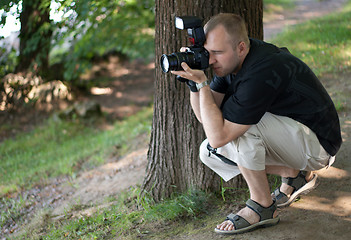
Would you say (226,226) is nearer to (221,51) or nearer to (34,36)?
(221,51)

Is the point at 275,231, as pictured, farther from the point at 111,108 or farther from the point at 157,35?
the point at 111,108

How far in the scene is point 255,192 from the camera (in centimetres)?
269

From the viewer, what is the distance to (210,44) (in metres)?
2.55

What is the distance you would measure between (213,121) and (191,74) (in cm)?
34

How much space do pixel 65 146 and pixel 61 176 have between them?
1325 millimetres

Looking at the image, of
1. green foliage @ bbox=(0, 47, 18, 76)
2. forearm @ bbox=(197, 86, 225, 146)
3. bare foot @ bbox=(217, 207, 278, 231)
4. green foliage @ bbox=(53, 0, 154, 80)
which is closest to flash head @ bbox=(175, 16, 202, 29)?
forearm @ bbox=(197, 86, 225, 146)

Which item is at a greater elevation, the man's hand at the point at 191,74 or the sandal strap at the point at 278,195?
the man's hand at the point at 191,74

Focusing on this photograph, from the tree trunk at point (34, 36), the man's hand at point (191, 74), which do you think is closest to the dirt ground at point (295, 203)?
the man's hand at point (191, 74)

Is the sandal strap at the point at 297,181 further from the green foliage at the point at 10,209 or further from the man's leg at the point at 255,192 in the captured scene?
the green foliage at the point at 10,209

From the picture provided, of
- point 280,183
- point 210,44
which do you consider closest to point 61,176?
point 280,183

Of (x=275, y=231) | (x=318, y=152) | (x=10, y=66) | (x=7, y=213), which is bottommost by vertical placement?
(x=7, y=213)

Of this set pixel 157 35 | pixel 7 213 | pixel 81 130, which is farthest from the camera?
pixel 81 130

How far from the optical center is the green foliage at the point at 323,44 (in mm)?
5250

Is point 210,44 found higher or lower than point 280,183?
higher
